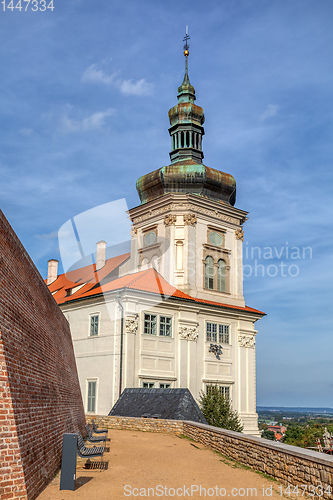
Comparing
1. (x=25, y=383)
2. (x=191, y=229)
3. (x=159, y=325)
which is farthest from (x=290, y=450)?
(x=191, y=229)

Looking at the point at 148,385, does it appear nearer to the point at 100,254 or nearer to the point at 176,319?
the point at 176,319

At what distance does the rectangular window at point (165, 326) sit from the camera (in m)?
36.7

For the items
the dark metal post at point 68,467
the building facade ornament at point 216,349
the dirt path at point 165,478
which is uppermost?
the building facade ornament at point 216,349

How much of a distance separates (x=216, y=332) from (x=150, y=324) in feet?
23.2

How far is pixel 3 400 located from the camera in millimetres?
8719

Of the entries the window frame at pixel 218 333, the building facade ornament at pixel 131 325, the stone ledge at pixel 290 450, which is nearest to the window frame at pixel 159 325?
the building facade ornament at pixel 131 325

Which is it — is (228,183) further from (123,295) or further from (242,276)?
(123,295)

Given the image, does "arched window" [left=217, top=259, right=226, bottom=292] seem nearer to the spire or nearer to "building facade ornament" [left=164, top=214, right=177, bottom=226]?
"building facade ornament" [left=164, top=214, right=177, bottom=226]

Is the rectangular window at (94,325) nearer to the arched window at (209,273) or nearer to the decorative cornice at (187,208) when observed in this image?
the arched window at (209,273)

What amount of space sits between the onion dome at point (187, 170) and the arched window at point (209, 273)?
5648 millimetres

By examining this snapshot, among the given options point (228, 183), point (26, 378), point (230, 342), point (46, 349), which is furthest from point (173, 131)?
point (26, 378)

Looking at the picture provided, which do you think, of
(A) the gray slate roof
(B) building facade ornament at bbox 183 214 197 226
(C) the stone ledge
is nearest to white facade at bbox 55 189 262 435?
(B) building facade ornament at bbox 183 214 197 226

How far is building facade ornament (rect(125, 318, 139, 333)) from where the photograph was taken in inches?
1346

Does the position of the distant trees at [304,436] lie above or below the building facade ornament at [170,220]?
below
